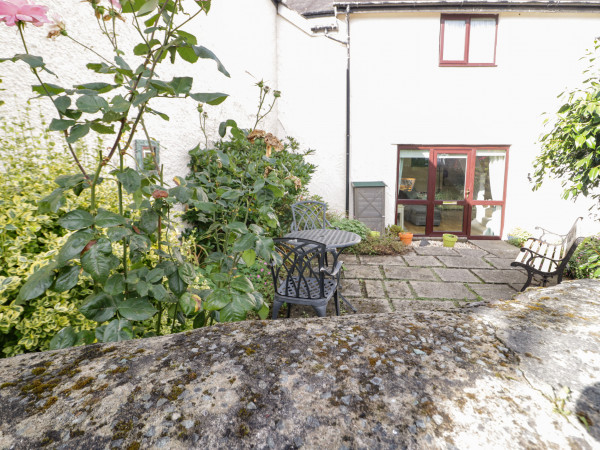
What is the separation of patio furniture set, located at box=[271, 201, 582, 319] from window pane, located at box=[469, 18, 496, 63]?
14.5ft

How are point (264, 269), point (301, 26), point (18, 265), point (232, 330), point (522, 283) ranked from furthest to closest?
point (301, 26) → point (522, 283) → point (264, 269) → point (18, 265) → point (232, 330)

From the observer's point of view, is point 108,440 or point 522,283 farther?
point 522,283

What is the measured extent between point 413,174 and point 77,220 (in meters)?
7.67

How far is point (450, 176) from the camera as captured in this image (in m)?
7.64

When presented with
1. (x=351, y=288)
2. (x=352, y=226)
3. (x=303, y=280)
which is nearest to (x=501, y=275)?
(x=351, y=288)

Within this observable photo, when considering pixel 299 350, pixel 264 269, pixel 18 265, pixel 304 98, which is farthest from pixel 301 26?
pixel 299 350

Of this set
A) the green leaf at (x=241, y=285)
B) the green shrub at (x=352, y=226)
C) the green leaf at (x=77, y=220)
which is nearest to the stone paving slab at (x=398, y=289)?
the green shrub at (x=352, y=226)

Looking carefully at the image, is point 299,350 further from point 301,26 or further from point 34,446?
point 301,26

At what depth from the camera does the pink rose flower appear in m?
0.80

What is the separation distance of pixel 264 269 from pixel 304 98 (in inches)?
196

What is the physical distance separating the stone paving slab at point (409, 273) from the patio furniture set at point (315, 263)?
40.3 inches

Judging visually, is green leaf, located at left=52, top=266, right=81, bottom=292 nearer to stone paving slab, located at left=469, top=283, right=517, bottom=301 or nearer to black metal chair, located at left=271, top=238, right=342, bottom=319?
black metal chair, located at left=271, top=238, right=342, bottom=319

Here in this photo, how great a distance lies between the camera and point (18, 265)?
130 centimetres

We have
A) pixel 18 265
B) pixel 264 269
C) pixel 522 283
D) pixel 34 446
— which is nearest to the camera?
pixel 34 446
